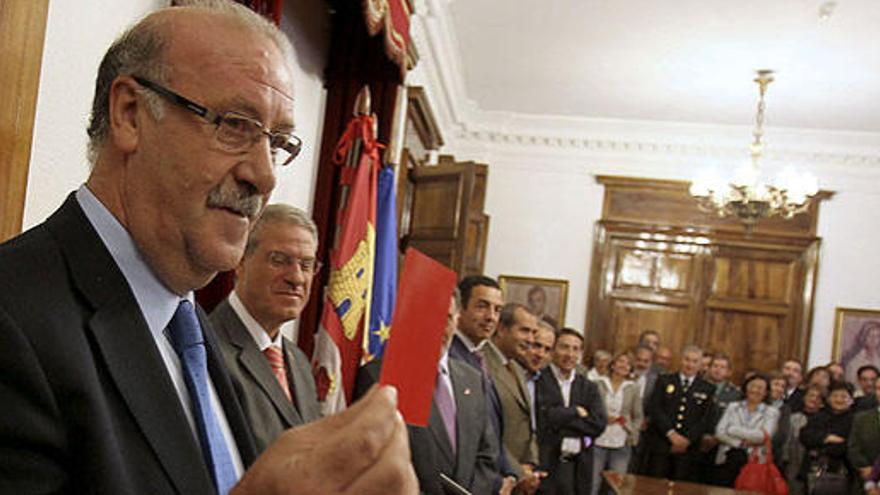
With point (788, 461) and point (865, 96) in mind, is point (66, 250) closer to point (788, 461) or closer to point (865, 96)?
point (788, 461)

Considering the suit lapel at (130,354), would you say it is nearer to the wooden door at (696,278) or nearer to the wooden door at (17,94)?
the wooden door at (17,94)

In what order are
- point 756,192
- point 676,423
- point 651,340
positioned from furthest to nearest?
point 651,340 < point 756,192 < point 676,423

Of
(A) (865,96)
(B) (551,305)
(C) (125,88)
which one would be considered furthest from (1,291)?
(B) (551,305)

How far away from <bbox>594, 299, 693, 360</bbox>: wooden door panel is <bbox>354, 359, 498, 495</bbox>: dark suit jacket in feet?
20.4

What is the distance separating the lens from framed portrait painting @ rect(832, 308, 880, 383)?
9289 millimetres

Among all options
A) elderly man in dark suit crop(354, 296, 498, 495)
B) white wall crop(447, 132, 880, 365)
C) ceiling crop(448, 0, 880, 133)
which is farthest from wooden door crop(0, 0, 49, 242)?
white wall crop(447, 132, 880, 365)

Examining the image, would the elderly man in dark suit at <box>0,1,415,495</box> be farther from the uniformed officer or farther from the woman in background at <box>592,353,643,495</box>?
the uniformed officer

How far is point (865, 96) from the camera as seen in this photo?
8.06m

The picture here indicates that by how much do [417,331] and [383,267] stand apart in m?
3.26

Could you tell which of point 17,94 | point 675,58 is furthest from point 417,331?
point 675,58

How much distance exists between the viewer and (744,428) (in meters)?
7.32

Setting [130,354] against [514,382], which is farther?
[514,382]

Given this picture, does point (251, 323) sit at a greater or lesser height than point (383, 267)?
lesser

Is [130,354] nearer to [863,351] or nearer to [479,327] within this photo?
[479,327]
